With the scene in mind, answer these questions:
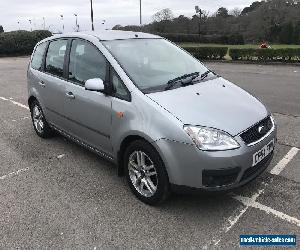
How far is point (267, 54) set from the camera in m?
20.6

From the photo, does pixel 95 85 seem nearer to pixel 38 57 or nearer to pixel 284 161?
pixel 38 57

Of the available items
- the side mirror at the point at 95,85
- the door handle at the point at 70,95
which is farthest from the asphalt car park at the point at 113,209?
the side mirror at the point at 95,85

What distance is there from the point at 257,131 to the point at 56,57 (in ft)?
10.1

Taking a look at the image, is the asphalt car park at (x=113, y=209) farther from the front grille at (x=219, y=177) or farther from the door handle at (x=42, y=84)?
the door handle at (x=42, y=84)

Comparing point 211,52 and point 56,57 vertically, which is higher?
point 56,57

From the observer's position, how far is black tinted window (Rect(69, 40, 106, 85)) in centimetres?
427

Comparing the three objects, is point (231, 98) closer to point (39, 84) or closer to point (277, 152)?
point (277, 152)

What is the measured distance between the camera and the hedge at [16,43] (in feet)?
114

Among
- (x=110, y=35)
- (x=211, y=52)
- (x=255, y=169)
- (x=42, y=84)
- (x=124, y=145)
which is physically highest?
(x=110, y=35)

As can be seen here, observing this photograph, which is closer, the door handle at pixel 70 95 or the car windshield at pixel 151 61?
Answer: the car windshield at pixel 151 61

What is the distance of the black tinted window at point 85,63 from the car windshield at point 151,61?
182 mm

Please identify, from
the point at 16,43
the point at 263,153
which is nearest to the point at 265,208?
the point at 263,153

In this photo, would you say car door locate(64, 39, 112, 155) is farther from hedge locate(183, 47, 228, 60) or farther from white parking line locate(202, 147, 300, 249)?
hedge locate(183, 47, 228, 60)

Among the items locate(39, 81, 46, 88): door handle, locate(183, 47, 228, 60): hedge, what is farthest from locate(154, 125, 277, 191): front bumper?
locate(183, 47, 228, 60): hedge
